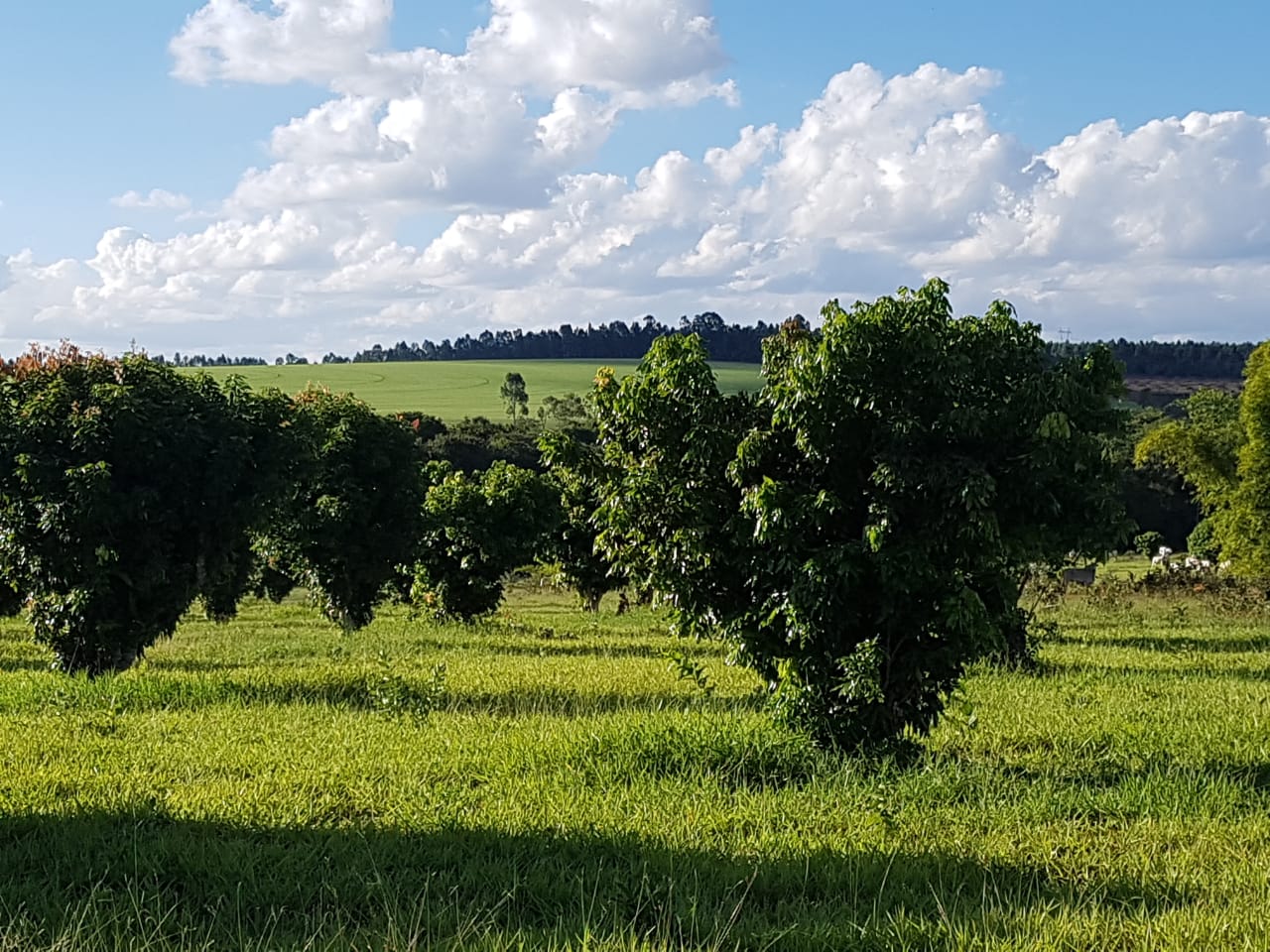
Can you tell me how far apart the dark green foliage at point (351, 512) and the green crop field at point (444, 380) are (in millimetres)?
65076

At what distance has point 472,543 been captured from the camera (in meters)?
28.4

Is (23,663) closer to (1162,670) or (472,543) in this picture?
(472,543)

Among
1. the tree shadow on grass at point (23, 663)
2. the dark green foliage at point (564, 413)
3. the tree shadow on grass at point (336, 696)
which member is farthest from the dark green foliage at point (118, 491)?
the dark green foliage at point (564, 413)

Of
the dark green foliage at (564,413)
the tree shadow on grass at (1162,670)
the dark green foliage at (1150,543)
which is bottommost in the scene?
the dark green foliage at (1150,543)

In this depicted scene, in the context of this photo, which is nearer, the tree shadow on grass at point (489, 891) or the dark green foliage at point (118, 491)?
the tree shadow on grass at point (489, 891)

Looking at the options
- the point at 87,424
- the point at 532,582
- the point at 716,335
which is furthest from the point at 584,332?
the point at 87,424

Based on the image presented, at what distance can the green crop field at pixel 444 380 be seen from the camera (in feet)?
323

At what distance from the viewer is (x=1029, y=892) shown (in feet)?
19.5

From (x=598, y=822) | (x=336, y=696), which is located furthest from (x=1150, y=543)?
(x=598, y=822)

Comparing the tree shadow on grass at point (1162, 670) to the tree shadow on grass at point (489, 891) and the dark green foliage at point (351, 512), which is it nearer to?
the tree shadow on grass at point (489, 891)

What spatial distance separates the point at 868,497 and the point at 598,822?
364cm

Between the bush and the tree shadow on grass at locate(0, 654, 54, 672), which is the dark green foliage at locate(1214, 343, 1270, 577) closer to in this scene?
the bush

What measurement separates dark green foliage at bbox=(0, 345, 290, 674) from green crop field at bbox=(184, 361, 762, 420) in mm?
74738

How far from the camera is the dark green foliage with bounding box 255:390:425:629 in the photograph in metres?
22.7
